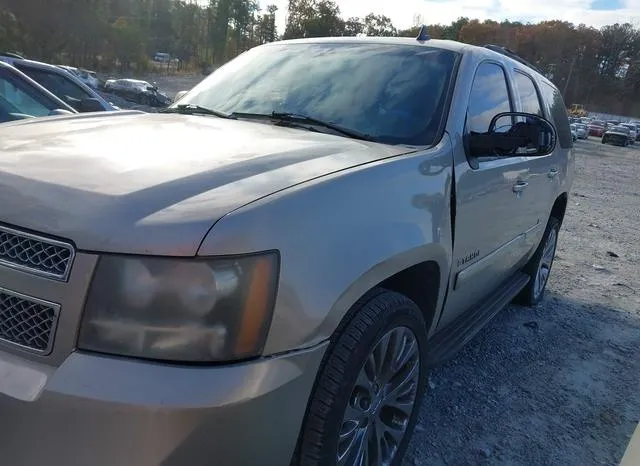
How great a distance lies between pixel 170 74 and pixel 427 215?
74273mm

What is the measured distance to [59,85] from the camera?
Answer: 292 inches

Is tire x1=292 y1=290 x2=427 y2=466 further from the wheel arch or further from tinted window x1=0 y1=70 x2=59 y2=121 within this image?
tinted window x1=0 y1=70 x2=59 y2=121

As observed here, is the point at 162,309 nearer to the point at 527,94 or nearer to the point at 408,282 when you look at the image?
the point at 408,282

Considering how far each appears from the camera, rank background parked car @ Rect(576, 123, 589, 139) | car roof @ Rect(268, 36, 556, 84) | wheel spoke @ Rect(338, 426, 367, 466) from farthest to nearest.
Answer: background parked car @ Rect(576, 123, 589, 139) < car roof @ Rect(268, 36, 556, 84) < wheel spoke @ Rect(338, 426, 367, 466)

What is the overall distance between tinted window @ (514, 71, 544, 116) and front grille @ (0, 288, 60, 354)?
10.8 feet

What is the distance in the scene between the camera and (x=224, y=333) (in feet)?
5.24

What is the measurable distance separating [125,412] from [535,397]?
2722 mm

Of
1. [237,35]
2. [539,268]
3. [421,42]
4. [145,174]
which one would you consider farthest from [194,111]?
[237,35]

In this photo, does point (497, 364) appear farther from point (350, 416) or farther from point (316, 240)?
point (316, 240)

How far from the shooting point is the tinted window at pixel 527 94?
4.00 metres

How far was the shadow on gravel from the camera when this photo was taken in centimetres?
297

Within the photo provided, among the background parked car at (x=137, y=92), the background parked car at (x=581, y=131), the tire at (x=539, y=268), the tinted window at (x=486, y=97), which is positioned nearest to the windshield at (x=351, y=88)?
the tinted window at (x=486, y=97)

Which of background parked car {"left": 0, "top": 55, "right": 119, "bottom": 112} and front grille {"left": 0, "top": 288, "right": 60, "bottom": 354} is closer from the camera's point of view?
front grille {"left": 0, "top": 288, "right": 60, "bottom": 354}

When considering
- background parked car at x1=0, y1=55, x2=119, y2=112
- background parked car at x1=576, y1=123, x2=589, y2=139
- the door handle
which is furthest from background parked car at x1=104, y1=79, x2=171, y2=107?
the door handle
